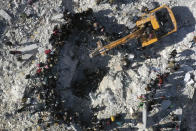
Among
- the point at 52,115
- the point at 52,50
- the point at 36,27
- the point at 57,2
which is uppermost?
the point at 57,2

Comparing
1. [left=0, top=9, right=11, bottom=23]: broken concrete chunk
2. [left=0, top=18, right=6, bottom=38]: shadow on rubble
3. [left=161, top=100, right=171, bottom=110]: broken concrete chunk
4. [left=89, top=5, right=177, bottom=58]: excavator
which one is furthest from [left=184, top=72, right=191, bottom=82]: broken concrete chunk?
[left=0, top=18, right=6, bottom=38]: shadow on rubble

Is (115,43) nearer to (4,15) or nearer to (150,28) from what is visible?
(150,28)

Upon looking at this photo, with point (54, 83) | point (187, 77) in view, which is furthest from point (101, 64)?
point (187, 77)

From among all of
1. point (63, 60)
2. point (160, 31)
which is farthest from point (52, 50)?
point (160, 31)

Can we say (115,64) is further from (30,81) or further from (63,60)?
(30,81)

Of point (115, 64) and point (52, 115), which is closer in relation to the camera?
point (52, 115)

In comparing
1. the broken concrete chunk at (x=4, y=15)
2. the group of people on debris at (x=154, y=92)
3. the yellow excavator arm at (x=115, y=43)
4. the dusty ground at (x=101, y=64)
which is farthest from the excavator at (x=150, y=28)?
the broken concrete chunk at (x=4, y=15)

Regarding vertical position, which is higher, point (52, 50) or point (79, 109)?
point (52, 50)
